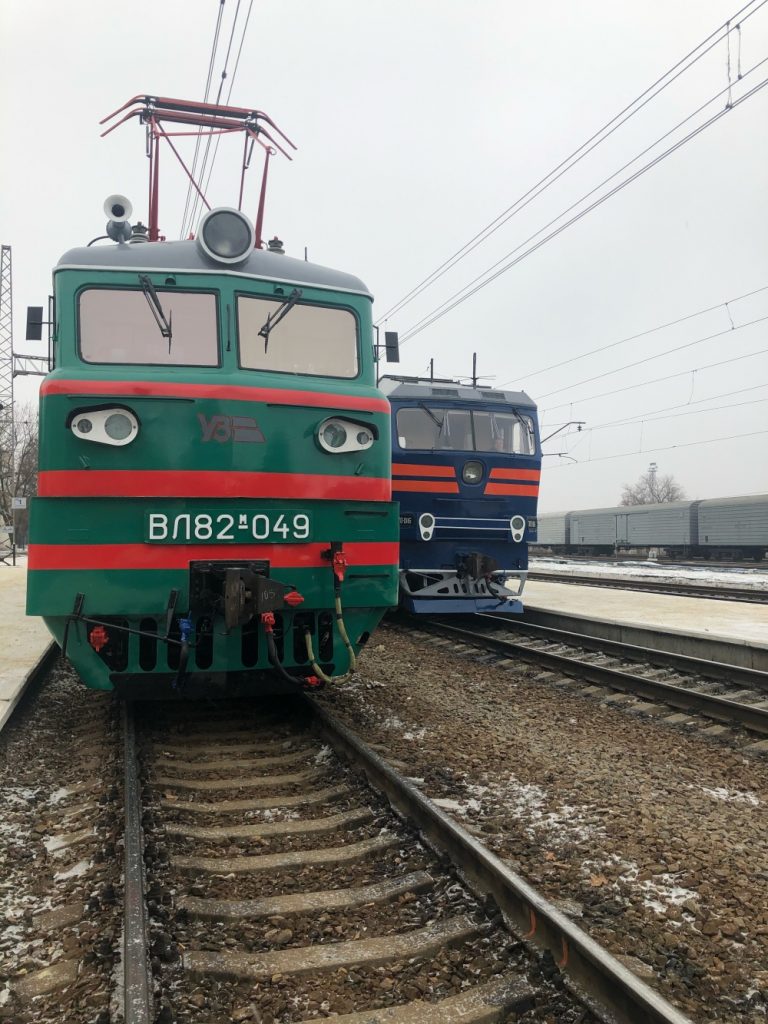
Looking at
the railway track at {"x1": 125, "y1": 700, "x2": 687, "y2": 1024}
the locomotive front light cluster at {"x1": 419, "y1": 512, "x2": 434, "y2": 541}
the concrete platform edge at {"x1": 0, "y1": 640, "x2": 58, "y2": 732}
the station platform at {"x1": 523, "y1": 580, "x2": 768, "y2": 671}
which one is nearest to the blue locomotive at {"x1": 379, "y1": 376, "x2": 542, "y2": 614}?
the locomotive front light cluster at {"x1": 419, "y1": 512, "x2": 434, "y2": 541}

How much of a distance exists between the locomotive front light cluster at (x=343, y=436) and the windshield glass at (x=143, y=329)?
90cm

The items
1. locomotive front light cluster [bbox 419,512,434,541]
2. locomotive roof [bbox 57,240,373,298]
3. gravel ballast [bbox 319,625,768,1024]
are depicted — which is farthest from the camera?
locomotive front light cluster [bbox 419,512,434,541]

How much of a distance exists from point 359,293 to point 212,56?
5858mm

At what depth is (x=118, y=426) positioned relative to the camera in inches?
192

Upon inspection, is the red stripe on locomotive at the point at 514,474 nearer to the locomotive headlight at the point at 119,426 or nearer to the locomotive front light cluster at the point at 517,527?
the locomotive front light cluster at the point at 517,527

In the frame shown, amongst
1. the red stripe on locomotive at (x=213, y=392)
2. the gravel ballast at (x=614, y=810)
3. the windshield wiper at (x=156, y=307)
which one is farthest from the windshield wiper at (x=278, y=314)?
the gravel ballast at (x=614, y=810)

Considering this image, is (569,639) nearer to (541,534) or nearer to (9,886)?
(9,886)

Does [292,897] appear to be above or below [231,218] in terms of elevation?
below

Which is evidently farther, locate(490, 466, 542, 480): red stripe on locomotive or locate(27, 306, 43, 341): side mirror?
locate(490, 466, 542, 480): red stripe on locomotive

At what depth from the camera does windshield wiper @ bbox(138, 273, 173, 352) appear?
5316mm

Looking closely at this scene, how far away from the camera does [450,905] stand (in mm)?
3180

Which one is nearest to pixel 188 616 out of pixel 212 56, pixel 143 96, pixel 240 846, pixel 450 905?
pixel 240 846

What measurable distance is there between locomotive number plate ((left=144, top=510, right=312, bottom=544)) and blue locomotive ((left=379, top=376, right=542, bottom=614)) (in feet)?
18.4

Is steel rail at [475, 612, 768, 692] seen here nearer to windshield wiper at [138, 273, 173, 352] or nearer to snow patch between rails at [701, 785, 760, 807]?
snow patch between rails at [701, 785, 760, 807]
